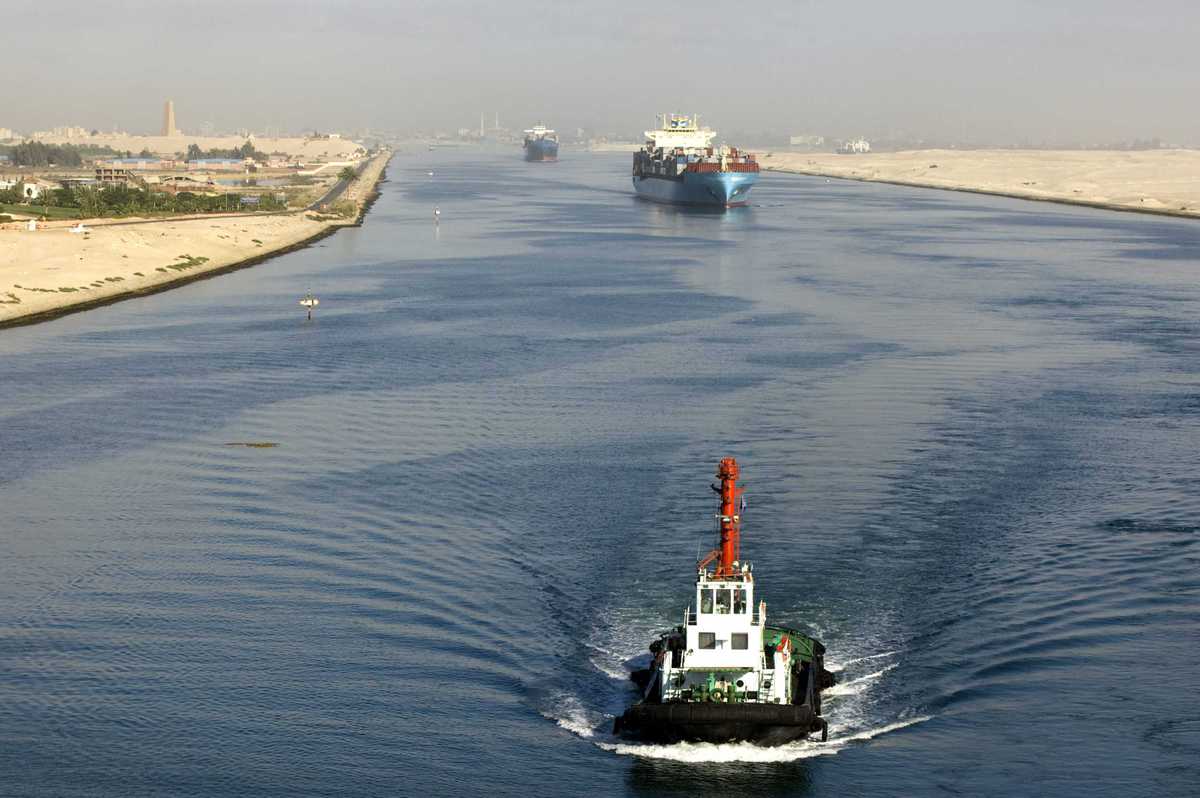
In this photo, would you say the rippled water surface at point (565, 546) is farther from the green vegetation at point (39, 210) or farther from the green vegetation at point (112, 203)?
the green vegetation at point (112, 203)

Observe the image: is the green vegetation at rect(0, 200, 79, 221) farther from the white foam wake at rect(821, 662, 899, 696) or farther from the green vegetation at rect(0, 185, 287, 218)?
the white foam wake at rect(821, 662, 899, 696)

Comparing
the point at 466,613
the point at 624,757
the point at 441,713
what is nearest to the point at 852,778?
the point at 624,757

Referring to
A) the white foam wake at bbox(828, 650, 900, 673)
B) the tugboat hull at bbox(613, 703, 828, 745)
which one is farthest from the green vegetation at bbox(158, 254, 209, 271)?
the tugboat hull at bbox(613, 703, 828, 745)

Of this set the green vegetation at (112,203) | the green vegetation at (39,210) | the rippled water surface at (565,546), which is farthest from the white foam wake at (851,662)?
the green vegetation at (112,203)

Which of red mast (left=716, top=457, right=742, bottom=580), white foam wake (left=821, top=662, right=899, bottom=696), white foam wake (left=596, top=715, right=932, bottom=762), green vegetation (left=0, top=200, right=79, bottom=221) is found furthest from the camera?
green vegetation (left=0, top=200, right=79, bottom=221)

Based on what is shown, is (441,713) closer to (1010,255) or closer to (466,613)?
(466,613)

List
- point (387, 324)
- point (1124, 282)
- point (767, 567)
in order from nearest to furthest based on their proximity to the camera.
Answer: point (767, 567), point (387, 324), point (1124, 282)
